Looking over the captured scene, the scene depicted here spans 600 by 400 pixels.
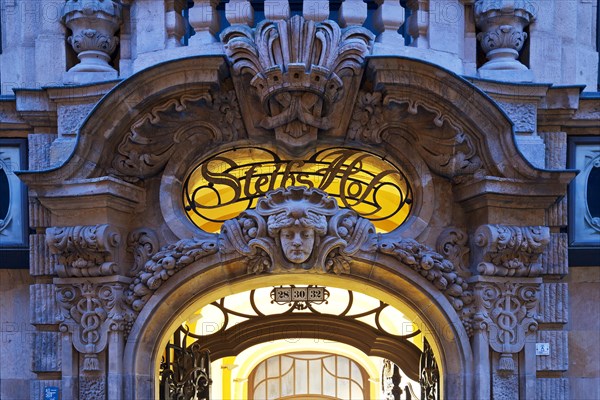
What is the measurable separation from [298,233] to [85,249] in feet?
4.70

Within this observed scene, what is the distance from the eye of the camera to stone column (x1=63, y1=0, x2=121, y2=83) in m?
9.12

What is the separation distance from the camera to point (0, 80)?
31.2ft

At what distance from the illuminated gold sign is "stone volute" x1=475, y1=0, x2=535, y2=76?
1.06m

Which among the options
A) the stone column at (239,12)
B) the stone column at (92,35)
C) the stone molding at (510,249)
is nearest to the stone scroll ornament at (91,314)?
the stone column at (92,35)

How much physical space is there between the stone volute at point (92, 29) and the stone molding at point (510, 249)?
110 inches

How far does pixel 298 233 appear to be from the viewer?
8844mm

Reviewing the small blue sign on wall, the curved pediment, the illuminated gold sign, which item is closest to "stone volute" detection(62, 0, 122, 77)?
the curved pediment

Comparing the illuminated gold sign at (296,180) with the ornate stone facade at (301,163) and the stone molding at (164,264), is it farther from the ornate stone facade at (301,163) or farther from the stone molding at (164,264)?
the stone molding at (164,264)

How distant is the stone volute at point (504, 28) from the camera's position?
29.7ft

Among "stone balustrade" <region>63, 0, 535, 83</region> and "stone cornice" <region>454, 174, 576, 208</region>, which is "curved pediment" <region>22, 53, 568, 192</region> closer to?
"stone cornice" <region>454, 174, 576, 208</region>

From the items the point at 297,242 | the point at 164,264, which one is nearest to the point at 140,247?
the point at 164,264

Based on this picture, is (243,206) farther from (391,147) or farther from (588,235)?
(588,235)

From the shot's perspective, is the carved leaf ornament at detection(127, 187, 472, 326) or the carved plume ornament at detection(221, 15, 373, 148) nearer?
the carved plume ornament at detection(221, 15, 373, 148)

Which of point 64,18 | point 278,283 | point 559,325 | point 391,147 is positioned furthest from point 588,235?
point 64,18
